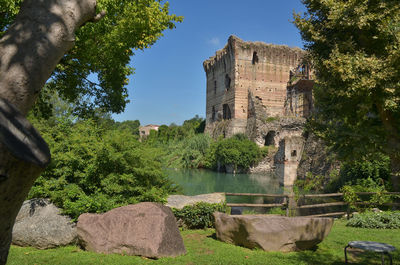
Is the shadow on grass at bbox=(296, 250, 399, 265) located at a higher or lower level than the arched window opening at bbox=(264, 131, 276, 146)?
lower

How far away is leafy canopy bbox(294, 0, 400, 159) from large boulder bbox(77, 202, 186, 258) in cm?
463

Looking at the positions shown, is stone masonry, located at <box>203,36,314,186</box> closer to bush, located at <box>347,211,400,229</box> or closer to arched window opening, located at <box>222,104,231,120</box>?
arched window opening, located at <box>222,104,231,120</box>

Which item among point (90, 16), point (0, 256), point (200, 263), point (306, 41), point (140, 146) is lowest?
point (200, 263)

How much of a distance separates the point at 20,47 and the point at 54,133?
682 cm

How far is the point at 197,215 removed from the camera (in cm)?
724

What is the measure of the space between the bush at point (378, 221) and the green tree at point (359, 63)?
1.63m

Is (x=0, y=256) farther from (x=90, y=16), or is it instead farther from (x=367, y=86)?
(x=367, y=86)

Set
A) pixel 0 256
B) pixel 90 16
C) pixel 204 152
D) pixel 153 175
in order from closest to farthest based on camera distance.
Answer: pixel 0 256 < pixel 90 16 < pixel 153 175 < pixel 204 152

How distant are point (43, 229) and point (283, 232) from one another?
172 inches

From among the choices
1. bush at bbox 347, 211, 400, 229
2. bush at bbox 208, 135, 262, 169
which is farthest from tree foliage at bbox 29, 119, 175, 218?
bush at bbox 208, 135, 262, 169

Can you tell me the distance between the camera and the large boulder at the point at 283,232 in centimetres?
526

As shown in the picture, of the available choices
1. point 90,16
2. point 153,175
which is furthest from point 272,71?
point 90,16

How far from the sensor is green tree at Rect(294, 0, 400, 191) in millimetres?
6039

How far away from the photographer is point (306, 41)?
311 inches
